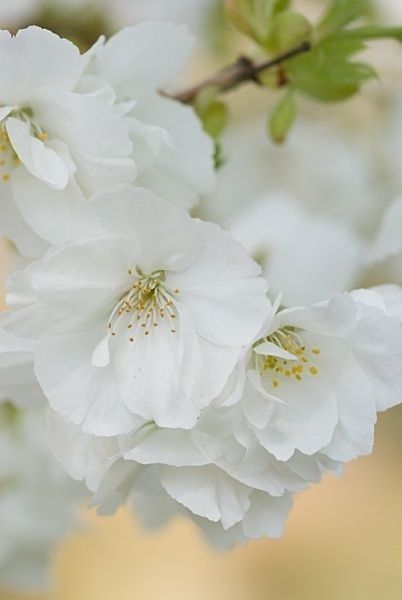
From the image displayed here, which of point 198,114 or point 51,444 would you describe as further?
point 198,114

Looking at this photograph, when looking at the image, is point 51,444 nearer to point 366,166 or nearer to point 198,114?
point 198,114

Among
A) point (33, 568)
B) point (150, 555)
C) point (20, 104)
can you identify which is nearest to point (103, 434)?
point (20, 104)

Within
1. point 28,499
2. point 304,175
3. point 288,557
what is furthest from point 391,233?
point 288,557

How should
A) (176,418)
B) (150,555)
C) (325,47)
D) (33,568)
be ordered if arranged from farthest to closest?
(150,555) < (33,568) < (325,47) < (176,418)

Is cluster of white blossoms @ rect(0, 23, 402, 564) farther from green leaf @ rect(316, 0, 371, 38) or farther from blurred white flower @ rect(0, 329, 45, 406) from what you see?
green leaf @ rect(316, 0, 371, 38)

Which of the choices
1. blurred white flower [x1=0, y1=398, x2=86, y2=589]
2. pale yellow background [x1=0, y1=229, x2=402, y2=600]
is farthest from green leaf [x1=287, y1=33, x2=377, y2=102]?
pale yellow background [x1=0, y1=229, x2=402, y2=600]

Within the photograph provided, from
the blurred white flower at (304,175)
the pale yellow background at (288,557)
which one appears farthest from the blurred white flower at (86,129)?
the pale yellow background at (288,557)

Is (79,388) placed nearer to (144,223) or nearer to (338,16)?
(144,223)
